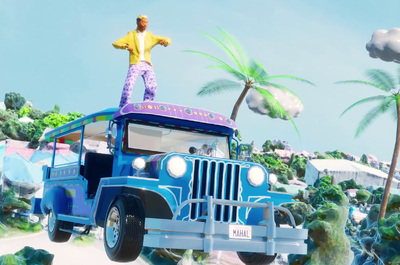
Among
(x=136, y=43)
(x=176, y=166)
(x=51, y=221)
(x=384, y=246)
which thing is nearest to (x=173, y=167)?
(x=176, y=166)

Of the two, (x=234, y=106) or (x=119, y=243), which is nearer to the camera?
(x=119, y=243)

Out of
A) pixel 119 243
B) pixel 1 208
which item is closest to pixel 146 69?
pixel 119 243

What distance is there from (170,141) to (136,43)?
1.92 meters

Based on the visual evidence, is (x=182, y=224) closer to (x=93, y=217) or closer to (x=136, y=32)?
(x=93, y=217)

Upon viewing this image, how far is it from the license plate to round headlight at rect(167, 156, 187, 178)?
973 mm

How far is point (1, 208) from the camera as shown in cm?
2244

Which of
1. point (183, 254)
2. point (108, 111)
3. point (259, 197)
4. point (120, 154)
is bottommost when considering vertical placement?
point (183, 254)

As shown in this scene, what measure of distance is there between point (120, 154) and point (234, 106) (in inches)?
616

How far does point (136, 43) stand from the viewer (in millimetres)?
8883

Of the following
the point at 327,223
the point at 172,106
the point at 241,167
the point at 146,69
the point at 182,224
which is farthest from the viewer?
the point at 327,223

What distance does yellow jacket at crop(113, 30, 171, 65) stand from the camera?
889 cm

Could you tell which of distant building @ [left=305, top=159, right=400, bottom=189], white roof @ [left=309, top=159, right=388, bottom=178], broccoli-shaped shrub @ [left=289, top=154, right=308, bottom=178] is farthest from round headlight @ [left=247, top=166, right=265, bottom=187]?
broccoli-shaped shrub @ [left=289, top=154, right=308, bottom=178]

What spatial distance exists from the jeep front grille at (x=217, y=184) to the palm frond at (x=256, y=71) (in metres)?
17.9

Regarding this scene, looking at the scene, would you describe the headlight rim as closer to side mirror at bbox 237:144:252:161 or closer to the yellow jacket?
side mirror at bbox 237:144:252:161
